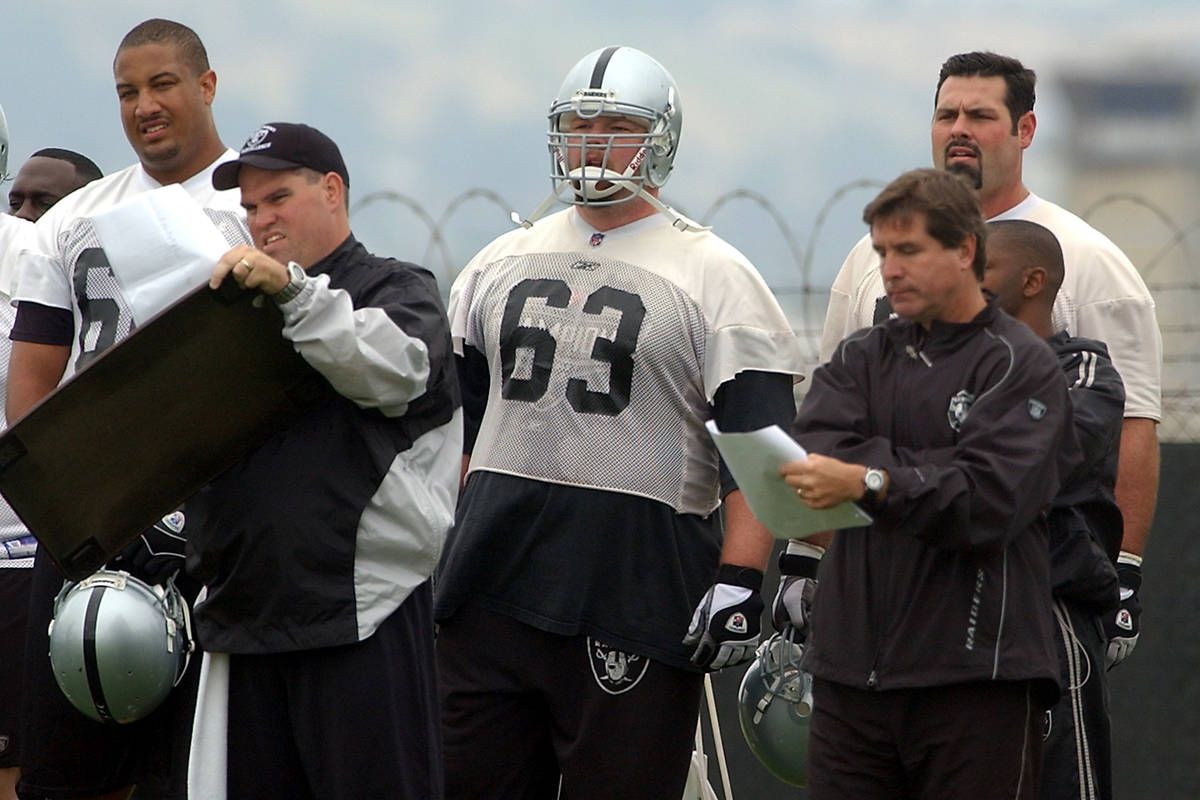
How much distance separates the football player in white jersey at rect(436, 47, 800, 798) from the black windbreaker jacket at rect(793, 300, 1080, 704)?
62cm

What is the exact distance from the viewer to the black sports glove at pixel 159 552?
4.53 metres

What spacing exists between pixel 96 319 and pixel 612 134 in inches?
48.5

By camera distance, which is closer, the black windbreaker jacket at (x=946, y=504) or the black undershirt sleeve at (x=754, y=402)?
the black windbreaker jacket at (x=946, y=504)

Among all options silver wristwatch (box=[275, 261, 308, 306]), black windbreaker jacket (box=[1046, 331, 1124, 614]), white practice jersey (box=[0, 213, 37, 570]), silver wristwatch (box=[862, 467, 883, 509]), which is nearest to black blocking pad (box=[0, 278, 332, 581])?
silver wristwatch (box=[275, 261, 308, 306])

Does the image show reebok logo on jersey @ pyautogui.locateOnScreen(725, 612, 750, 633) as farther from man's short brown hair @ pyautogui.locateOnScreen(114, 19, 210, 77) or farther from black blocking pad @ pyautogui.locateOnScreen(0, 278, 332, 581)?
man's short brown hair @ pyautogui.locateOnScreen(114, 19, 210, 77)

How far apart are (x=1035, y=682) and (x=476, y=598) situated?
1291 mm

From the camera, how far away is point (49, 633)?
4.54 m

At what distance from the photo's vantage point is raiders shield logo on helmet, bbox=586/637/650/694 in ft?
14.1

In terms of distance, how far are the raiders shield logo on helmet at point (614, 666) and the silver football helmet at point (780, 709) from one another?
0.39 meters

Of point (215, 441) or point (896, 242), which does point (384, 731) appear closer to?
point (215, 441)

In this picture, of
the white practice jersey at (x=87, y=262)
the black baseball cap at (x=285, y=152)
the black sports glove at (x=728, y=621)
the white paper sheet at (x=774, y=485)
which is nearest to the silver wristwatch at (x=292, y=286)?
the black baseball cap at (x=285, y=152)

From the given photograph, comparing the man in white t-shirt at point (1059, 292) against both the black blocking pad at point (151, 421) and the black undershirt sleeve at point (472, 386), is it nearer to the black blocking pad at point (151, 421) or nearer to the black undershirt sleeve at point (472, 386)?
the black undershirt sleeve at point (472, 386)

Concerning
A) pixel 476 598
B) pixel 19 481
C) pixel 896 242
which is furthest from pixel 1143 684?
pixel 19 481

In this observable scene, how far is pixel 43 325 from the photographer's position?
4.68 meters
